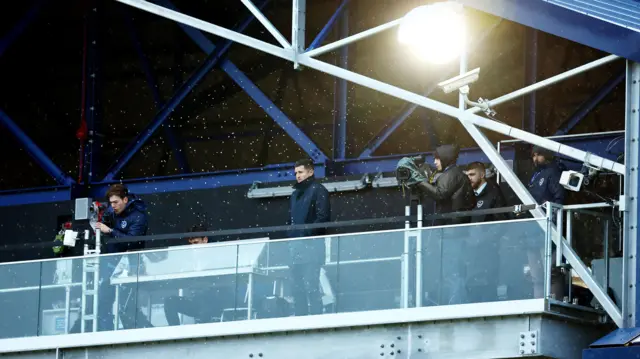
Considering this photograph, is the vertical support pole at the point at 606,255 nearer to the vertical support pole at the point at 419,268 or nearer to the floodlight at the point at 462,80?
the vertical support pole at the point at 419,268

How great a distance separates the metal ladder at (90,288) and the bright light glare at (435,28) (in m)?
4.55

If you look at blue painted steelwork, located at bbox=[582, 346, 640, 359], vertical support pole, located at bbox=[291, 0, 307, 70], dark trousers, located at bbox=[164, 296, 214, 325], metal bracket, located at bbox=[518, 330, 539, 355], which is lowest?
blue painted steelwork, located at bbox=[582, 346, 640, 359]

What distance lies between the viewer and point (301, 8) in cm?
2025

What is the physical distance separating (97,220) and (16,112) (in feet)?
43.6

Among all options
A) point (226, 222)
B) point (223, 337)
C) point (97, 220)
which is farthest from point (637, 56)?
point (226, 222)

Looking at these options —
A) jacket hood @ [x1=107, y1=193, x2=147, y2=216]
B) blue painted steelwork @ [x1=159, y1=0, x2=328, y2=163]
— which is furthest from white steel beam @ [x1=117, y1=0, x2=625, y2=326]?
blue painted steelwork @ [x1=159, y1=0, x2=328, y2=163]

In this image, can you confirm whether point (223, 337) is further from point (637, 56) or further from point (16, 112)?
point (16, 112)

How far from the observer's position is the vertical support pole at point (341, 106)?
25.0 meters

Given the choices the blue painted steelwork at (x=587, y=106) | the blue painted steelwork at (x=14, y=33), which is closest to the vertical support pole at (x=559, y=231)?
the blue painted steelwork at (x=587, y=106)

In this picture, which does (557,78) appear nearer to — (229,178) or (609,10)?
(609,10)

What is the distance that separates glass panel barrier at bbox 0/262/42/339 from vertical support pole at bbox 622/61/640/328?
7.04m

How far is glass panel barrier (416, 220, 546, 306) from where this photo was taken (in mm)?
17203

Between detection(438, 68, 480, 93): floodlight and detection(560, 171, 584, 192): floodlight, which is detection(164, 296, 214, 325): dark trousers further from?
detection(560, 171, 584, 192): floodlight

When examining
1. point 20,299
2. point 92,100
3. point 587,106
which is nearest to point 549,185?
point 587,106
